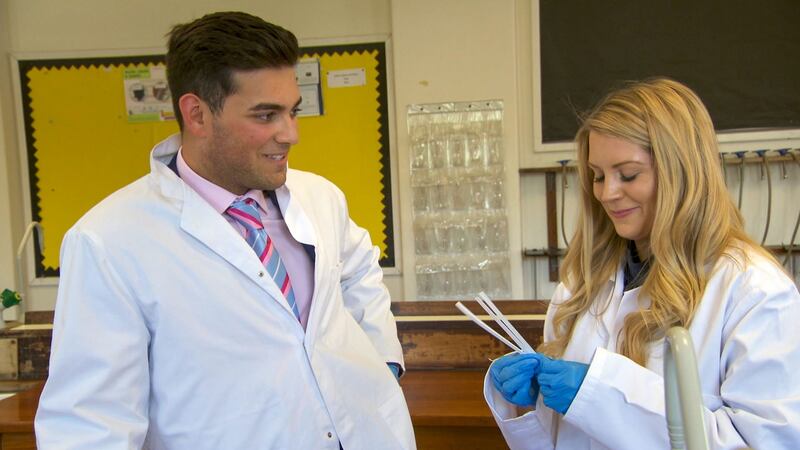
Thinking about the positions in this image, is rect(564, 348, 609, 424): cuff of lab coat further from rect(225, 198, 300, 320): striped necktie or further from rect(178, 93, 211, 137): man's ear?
rect(178, 93, 211, 137): man's ear

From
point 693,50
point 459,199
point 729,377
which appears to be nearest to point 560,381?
point 729,377

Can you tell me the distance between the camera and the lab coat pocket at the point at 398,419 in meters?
1.33

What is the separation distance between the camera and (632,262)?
130 centimetres

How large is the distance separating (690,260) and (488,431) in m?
0.78

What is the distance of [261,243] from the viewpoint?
1.28m

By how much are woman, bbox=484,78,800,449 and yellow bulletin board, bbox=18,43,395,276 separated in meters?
2.19

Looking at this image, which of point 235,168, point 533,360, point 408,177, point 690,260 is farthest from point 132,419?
point 408,177

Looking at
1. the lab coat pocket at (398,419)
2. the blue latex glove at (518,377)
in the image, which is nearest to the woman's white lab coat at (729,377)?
the blue latex glove at (518,377)

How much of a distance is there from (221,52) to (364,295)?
691 mm

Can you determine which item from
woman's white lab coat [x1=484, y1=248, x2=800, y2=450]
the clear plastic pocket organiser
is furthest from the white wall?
woman's white lab coat [x1=484, y1=248, x2=800, y2=450]

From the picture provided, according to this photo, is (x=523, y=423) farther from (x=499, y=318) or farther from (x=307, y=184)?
(x=307, y=184)

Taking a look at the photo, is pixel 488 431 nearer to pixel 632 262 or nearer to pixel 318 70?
pixel 632 262

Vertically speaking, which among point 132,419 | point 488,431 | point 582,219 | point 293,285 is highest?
point 582,219

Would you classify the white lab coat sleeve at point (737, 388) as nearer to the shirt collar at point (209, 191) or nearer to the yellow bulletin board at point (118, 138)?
the shirt collar at point (209, 191)
